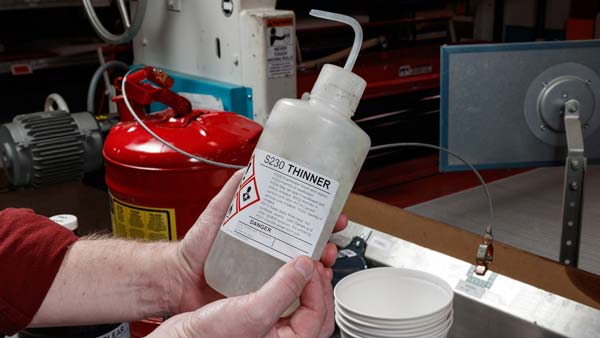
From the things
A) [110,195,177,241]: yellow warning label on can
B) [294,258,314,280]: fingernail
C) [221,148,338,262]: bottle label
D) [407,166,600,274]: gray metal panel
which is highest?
[221,148,338,262]: bottle label

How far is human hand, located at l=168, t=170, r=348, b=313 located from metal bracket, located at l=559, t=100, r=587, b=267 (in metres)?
0.54

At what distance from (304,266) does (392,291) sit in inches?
11.9

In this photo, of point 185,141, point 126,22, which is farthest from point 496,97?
point 126,22

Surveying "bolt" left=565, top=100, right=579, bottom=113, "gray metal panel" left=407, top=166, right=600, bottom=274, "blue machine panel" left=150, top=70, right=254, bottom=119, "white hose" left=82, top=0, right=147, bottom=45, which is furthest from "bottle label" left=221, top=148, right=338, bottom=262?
"white hose" left=82, top=0, right=147, bottom=45

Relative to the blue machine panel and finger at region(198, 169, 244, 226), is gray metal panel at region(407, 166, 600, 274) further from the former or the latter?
finger at region(198, 169, 244, 226)

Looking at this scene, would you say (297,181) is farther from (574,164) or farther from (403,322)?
(574,164)

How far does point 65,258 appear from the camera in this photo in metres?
1.00

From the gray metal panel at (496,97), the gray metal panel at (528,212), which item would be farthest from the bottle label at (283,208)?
the gray metal panel at (528,212)

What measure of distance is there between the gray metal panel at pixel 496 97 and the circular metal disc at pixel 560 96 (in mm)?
14

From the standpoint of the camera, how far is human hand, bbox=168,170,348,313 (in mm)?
906

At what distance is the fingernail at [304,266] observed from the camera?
2.23 feet

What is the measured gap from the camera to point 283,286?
0.68 metres

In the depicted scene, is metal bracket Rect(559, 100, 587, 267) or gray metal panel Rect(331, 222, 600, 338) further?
metal bracket Rect(559, 100, 587, 267)

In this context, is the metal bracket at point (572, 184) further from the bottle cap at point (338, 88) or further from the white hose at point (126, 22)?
the white hose at point (126, 22)
